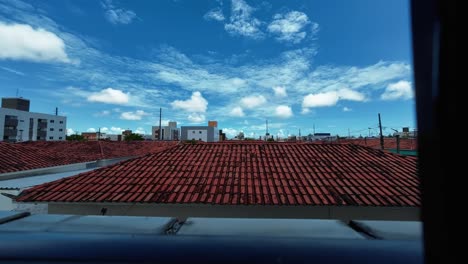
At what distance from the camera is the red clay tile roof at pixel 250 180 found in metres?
5.46

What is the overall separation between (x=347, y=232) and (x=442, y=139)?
0.70 metres

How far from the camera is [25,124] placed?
52.5m

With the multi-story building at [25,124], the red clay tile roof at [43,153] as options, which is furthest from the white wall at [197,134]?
the red clay tile roof at [43,153]

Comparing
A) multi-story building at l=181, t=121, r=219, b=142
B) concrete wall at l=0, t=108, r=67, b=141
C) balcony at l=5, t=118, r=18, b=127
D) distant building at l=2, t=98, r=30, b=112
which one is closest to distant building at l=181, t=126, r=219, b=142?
multi-story building at l=181, t=121, r=219, b=142

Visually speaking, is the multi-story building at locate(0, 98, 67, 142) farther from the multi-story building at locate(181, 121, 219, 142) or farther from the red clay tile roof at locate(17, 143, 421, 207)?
the red clay tile roof at locate(17, 143, 421, 207)

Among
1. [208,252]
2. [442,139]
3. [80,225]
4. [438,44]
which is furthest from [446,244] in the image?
[80,225]

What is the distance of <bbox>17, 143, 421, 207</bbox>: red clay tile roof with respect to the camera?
546 centimetres

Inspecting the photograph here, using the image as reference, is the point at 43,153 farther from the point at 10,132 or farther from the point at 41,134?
the point at 41,134

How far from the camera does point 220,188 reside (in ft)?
19.6

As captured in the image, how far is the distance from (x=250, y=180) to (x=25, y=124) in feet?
215

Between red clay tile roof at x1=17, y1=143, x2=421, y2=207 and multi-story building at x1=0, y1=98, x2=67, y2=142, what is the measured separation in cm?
5551

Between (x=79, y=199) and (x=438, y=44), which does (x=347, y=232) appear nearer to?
(x=438, y=44)

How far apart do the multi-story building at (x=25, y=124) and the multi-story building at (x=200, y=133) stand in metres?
31.6

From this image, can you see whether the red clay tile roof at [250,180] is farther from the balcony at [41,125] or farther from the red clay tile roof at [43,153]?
the balcony at [41,125]
